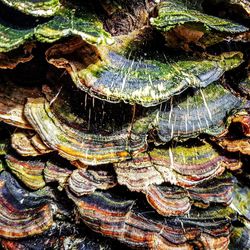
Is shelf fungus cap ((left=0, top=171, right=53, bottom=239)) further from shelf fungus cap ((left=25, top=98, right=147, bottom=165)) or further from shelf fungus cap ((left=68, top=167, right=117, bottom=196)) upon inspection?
shelf fungus cap ((left=25, top=98, right=147, bottom=165))

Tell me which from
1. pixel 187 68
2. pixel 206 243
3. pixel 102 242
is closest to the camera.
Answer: pixel 187 68

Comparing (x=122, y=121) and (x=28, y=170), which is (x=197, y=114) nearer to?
(x=122, y=121)

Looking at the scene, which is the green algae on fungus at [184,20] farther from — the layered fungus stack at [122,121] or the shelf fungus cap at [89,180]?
the shelf fungus cap at [89,180]

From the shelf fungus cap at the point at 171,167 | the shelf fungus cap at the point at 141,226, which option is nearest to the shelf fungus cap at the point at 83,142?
the shelf fungus cap at the point at 171,167

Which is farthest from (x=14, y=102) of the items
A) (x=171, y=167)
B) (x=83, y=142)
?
(x=171, y=167)

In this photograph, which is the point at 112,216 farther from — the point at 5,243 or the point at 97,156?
the point at 5,243

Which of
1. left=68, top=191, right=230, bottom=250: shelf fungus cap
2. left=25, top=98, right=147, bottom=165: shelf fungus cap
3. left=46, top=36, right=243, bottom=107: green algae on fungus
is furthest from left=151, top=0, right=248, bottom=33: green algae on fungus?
left=68, top=191, right=230, bottom=250: shelf fungus cap

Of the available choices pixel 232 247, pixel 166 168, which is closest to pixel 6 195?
pixel 166 168
